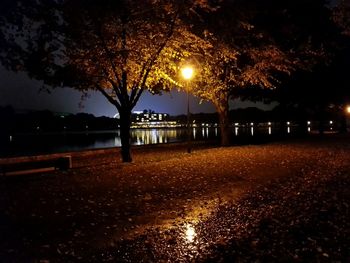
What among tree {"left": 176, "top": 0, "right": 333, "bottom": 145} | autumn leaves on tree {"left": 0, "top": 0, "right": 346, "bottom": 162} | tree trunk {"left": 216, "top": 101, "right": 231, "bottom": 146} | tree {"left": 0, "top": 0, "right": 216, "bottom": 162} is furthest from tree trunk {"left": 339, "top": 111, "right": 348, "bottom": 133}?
tree {"left": 0, "top": 0, "right": 216, "bottom": 162}

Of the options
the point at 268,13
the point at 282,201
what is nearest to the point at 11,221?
the point at 282,201

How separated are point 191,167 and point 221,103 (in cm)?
1504

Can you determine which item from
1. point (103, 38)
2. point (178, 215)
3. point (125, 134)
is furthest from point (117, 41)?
point (178, 215)

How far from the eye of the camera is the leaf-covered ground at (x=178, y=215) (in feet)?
24.6

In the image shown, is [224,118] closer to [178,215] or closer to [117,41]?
[117,41]

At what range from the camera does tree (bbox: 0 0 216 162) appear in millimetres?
18953

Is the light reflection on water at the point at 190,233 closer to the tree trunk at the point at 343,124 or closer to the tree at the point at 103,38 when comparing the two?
the tree at the point at 103,38

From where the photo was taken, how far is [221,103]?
33125 millimetres

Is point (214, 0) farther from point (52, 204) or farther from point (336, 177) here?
point (52, 204)

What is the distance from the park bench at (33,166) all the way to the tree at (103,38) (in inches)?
201

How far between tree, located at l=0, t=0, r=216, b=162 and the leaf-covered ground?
5786 millimetres

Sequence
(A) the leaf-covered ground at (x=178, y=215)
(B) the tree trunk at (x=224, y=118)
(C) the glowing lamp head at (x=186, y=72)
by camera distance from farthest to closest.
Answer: (B) the tree trunk at (x=224, y=118), (C) the glowing lamp head at (x=186, y=72), (A) the leaf-covered ground at (x=178, y=215)

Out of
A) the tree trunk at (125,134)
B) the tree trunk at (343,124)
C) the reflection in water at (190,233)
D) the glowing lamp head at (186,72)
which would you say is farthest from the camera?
the tree trunk at (343,124)

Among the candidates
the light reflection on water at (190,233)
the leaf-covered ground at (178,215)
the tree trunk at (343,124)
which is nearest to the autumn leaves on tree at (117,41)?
the leaf-covered ground at (178,215)
